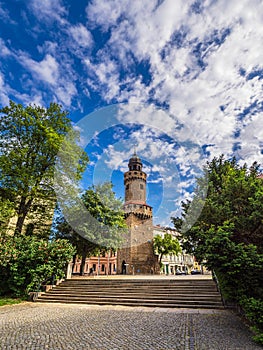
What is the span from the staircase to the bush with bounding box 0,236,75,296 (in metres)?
1.13

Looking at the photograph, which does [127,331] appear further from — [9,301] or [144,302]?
[9,301]

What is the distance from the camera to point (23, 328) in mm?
6449

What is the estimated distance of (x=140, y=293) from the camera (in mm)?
12023

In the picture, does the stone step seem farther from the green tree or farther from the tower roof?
the tower roof

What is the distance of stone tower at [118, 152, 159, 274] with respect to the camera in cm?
4416

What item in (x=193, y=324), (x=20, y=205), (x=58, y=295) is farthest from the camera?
(x=20, y=205)

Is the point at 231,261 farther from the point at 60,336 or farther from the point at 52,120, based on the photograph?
the point at 52,120

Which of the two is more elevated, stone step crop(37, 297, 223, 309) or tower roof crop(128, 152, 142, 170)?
tower roof crop(128, 152, 142, 170)

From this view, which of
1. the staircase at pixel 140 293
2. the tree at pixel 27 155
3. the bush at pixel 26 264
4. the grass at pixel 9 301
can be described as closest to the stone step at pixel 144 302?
the staircase at pixel 140 293

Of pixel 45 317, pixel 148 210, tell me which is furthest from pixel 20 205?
pixel 148 210

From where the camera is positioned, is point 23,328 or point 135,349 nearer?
point 135,349

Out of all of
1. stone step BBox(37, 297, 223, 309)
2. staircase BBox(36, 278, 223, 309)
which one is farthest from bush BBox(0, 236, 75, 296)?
stone step BBox(37, 297, 223, 309)

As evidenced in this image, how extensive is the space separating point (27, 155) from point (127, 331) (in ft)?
47.8

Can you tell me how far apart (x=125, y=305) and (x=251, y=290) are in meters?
6.26
